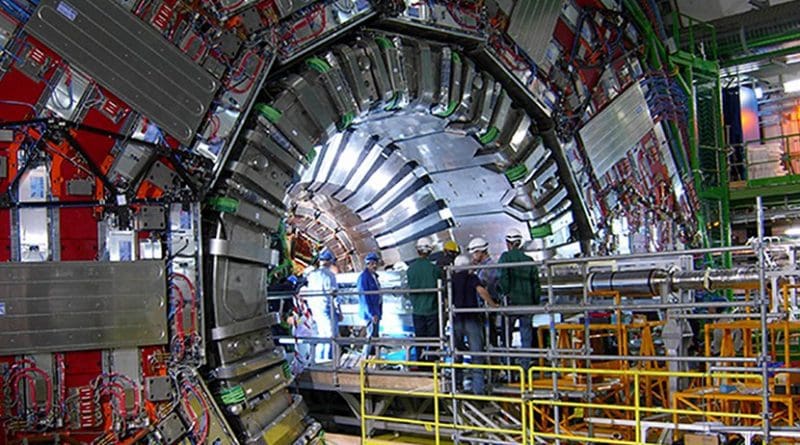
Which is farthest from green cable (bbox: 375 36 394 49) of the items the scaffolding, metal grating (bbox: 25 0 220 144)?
the scaffolding

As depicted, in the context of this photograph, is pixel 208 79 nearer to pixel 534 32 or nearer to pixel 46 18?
pixel 46 18

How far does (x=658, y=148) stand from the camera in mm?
13227

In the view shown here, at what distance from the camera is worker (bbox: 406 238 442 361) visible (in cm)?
761

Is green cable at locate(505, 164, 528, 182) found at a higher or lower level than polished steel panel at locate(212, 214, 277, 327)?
higher

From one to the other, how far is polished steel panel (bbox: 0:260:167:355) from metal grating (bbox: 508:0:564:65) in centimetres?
487

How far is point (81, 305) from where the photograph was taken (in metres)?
5.57

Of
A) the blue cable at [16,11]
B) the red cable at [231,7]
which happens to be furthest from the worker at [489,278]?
the blue cable at [16,11]

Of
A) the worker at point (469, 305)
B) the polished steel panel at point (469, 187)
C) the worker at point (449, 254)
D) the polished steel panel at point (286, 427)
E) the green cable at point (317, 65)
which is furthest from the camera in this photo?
the polished steel panel at point (469, 187)

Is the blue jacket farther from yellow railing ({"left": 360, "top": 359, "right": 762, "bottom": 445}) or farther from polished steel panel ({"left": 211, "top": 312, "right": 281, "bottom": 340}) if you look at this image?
polished steel panel ({"left": 211, "top": 312, "right": 281, "bottom": 340})

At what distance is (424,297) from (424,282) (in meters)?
0.23

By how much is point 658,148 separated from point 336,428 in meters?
7.66

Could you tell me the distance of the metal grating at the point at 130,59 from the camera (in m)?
5.62

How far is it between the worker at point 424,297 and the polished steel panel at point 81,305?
8.48 feet

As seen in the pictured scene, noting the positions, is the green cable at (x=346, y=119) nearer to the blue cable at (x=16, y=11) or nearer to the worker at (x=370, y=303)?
the worker at (x=370, y=303)
